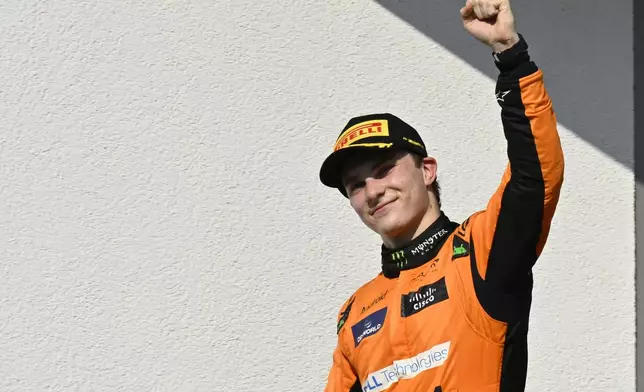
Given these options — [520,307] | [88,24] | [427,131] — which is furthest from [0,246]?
[520,307]

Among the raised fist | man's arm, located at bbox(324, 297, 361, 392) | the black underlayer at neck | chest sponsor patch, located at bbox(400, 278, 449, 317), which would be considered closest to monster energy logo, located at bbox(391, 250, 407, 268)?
the black underlayer at neck

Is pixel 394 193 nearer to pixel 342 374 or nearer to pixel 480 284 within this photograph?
pixel 480 284

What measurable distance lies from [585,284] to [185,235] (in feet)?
5.53

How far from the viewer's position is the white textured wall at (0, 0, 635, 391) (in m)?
3.40

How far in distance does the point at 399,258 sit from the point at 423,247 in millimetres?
80

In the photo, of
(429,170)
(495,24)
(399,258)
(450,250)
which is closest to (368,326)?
(399,258)

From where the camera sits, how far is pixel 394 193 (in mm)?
2221

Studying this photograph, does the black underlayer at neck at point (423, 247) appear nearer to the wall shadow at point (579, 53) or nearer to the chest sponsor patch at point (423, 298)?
the chest sponsor patch at point (423, 298)

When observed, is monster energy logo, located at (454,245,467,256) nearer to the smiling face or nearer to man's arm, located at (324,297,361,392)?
the smiling face

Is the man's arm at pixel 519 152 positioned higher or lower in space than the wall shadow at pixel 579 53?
higher

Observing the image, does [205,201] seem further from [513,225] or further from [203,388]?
[513,225]

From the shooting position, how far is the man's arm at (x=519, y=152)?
1.84 meters

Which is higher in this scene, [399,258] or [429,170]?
[429,170]

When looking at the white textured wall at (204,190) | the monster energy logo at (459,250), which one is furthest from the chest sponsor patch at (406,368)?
the white textured wall at (204,190)
